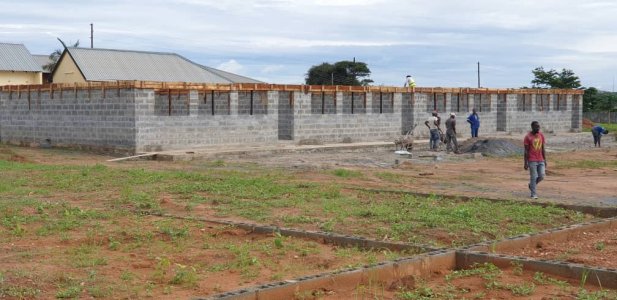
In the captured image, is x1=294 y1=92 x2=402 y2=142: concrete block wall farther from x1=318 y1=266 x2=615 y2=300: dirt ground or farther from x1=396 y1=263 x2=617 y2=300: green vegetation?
x1=318 y1=266 x2=615 y2=300: dirt ground

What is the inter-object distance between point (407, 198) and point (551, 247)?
4635 millimetres

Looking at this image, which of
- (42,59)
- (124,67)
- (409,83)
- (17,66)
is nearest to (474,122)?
(409,83)

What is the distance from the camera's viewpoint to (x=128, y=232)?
10000mm

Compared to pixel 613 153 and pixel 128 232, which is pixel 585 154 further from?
pixel 128 232

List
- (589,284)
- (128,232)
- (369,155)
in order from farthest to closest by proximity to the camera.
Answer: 1. (369,155)
2. (128,232)
3. (589,284)

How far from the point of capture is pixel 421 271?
769 cm

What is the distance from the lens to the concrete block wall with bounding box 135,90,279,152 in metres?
25.7

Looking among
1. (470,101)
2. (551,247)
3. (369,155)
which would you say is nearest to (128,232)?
(551,247)

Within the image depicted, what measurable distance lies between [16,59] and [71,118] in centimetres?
2457

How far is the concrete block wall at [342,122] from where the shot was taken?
30.8 metres

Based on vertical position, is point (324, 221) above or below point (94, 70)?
below

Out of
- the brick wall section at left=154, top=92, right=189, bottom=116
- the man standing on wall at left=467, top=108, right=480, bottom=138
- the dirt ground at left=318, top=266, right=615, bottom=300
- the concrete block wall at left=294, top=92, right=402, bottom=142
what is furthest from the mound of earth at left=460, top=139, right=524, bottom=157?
the dirt ground at left=318, top=266, right=615, bottom=300

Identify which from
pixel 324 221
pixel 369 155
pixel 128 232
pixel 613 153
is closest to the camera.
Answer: pixel 128 232

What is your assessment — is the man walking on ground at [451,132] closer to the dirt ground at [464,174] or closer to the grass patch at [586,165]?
the dirt ground at [464,174]
